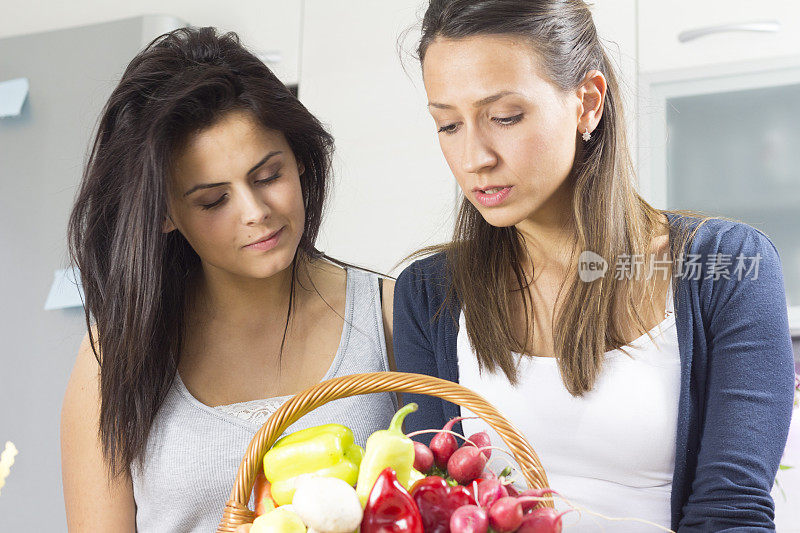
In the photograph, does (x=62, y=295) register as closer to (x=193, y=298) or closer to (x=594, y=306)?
(x=193, y=298)

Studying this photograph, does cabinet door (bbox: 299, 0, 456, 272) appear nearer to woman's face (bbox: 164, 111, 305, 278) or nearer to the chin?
woman's face (bbox: 164, 111, 305, 278)

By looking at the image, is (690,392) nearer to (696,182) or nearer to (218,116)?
(218,116)

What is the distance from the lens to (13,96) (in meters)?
2.19

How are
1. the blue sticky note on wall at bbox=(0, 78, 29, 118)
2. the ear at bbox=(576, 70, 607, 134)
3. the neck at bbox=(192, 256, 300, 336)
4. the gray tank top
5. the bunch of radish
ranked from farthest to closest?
the blue sticky note on wall at bbox=(0, 78, 29, 118), the neck at bbox=(192, 256, 300, 336), the gray tank top, the ear at bbox=(576, 70, 607, 134), the bunch of radish

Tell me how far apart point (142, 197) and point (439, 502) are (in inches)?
25.9

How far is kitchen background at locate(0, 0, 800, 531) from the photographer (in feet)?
6.08

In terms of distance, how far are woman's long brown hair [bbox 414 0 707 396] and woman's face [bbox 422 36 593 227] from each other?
21 millimetres

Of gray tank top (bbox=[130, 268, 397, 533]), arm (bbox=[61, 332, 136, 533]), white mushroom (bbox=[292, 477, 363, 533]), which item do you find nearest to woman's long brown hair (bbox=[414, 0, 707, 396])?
gray tank top (bbox=[130, 268, 397, 533])

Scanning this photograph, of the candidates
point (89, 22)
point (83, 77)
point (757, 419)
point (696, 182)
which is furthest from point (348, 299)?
point (89, 22)

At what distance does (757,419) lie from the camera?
3.17 feet

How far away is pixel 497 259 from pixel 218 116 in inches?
17.5

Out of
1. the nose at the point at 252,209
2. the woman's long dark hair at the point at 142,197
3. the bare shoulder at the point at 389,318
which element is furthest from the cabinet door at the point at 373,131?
the nose at the point at 252,209

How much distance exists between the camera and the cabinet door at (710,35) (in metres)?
1.79

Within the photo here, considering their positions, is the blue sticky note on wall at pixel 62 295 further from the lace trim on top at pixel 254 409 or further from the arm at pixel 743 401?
the arm at pixel 743 401
